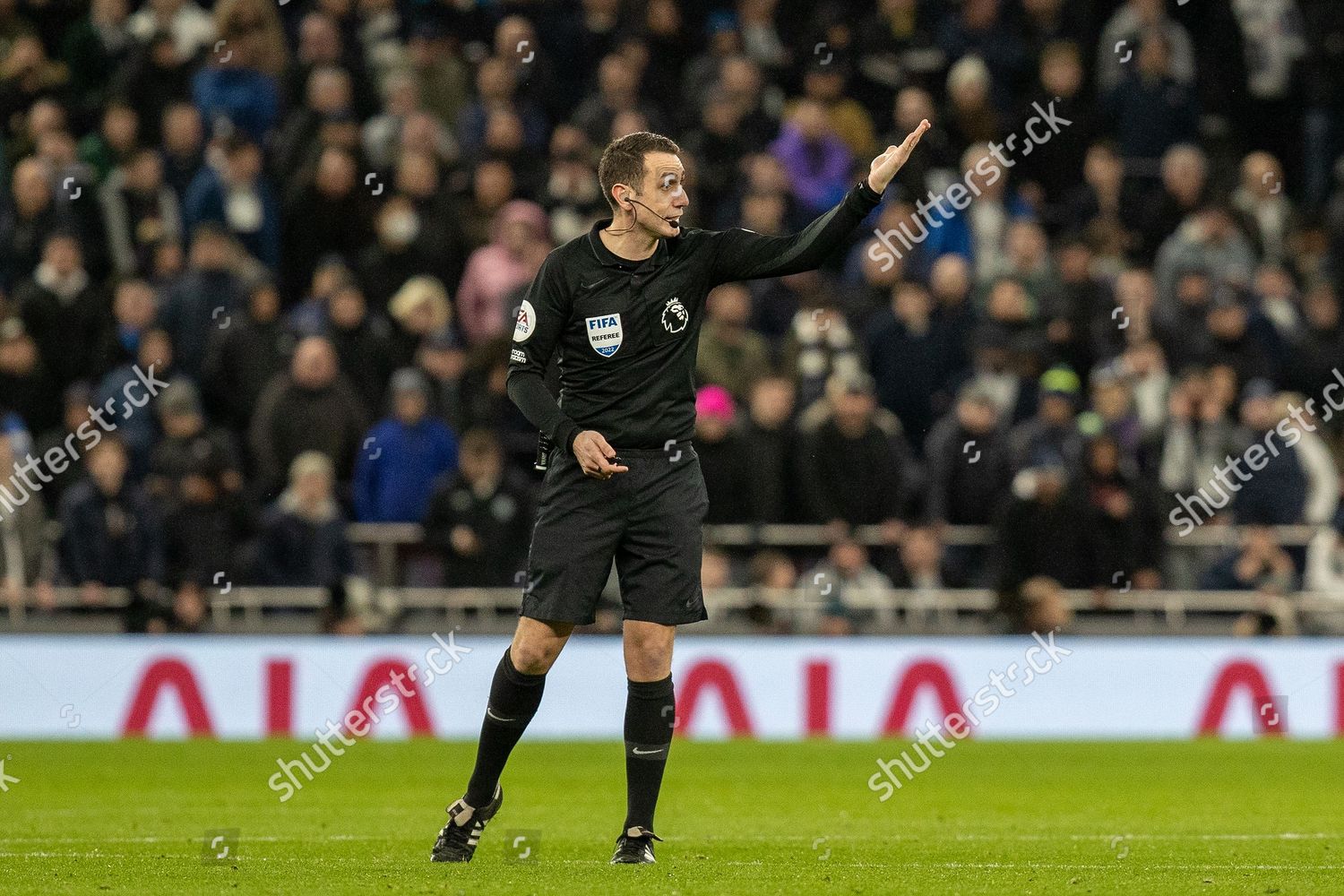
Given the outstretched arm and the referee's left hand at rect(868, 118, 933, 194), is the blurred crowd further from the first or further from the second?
the referee's left hand at rect(868, 118, 933, 194)

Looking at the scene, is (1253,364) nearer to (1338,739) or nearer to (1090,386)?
(1090,386)

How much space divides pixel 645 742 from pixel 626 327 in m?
1.47

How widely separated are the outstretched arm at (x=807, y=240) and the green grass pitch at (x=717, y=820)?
2115mm

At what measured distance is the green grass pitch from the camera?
24.7 feet

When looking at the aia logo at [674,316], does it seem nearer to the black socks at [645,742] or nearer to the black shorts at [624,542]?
the black shorts at [624,542]

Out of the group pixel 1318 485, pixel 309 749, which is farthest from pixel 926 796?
pixel 1318 485

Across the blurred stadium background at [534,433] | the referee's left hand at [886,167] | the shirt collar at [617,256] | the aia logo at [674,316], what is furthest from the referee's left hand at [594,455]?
the blurred stadium background at [534,433]

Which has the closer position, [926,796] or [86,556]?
[926,796]

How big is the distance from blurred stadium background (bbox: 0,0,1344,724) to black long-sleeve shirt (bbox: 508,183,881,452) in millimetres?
7389

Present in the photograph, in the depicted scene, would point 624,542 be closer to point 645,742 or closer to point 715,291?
point 645,742

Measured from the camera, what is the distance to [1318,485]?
16.4 metres

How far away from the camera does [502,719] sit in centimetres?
787

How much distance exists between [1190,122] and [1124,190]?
3.63ft

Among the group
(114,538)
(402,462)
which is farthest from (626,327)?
(114,538)
